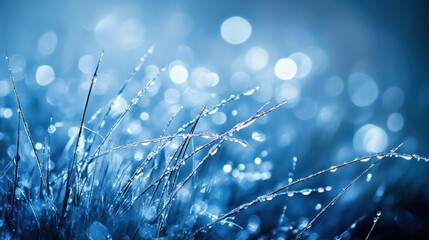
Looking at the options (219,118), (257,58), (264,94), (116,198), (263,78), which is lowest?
(116,198)

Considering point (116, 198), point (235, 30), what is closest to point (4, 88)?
point (116, 198)

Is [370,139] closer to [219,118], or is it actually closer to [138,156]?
[219,118]

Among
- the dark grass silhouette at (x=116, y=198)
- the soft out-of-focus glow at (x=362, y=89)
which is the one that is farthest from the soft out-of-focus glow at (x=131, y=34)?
the dark grass silhouette at (x=116, y=198)

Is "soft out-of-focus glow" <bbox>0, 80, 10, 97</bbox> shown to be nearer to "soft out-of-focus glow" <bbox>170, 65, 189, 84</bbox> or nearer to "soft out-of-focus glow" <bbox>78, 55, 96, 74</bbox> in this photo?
"soft out-of-focus glow" <bbox>78, 55, 96, 74</bbox>

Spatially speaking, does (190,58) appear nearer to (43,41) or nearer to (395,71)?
(43,41)

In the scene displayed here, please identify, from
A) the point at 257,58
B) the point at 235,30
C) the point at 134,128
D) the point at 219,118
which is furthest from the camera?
the point at 235,30

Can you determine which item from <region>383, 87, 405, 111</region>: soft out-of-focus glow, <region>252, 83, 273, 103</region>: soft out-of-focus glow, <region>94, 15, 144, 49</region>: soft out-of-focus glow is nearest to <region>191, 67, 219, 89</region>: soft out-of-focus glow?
<region>252, 83, 273, 103</region>: soft out-of-focus glow
